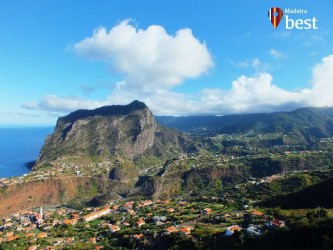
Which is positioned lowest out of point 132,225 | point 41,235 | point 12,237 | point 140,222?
point 12,237

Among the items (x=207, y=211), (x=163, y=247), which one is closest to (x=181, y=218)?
(x=207, y=211)

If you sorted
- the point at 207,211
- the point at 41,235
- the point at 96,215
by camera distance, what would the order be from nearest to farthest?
1. the point at 41,235
2. the point at 207,211
3. the point at 96,215

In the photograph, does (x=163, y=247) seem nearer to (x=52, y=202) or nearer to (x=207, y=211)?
(x=207, y=211)

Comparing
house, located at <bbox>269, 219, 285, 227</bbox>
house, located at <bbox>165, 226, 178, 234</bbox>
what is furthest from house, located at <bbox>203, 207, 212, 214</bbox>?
house, located at <bbox>269, 219, 285, 227</bbox>

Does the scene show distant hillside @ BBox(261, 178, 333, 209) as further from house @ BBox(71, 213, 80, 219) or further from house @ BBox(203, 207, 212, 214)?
house @ BBox(71, 213, 80, 219)

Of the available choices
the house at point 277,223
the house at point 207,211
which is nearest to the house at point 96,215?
the house at point 207,211

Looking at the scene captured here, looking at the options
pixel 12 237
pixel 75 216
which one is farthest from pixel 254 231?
pixel 75 216

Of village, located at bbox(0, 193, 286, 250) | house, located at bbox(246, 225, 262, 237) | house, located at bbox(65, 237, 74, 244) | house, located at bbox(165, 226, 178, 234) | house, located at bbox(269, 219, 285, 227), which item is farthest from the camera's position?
house, located at bbox(65, 237, 74, 244)

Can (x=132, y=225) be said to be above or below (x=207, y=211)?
below

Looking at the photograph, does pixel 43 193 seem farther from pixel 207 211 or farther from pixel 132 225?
pixel 207 211

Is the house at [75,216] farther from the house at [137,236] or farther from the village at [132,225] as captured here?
the house at [137,236]
